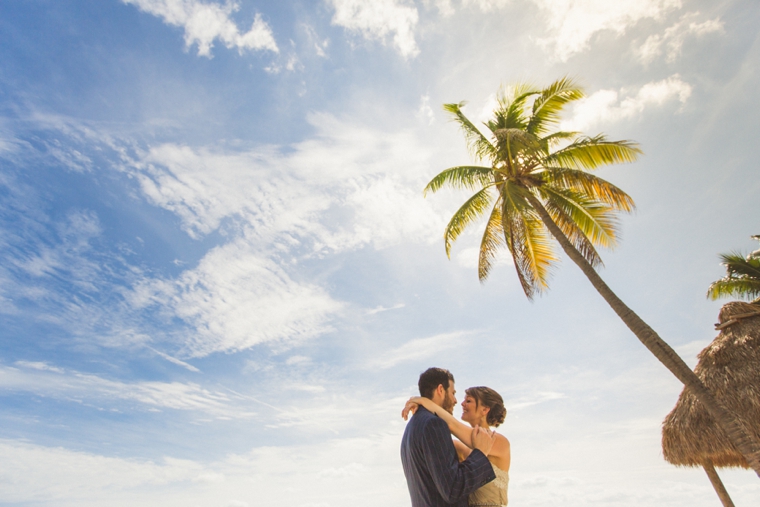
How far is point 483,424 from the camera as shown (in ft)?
11.9

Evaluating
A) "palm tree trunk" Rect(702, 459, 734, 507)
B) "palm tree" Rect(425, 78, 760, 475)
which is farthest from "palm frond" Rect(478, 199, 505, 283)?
"palm tree trunk" Rect(702, 459, 734, 507)

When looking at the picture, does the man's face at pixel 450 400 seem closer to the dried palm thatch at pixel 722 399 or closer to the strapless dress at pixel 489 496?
the strapless dress at pixel 489 496

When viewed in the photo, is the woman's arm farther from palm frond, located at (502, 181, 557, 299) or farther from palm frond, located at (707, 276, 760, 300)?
palm frond, located at (707, 276, 760, 300)

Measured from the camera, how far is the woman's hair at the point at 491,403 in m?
3.65

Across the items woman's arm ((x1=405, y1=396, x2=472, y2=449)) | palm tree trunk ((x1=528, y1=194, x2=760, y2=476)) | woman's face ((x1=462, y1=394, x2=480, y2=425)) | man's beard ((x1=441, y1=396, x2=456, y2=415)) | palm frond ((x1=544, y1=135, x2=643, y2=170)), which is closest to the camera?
woman's arm ((x1=405, y1=396, x2=472, y2=449))

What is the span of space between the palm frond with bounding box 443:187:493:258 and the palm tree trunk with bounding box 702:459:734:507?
937cm

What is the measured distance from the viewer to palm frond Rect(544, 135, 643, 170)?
10781mm

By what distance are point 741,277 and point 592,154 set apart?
8.57 m

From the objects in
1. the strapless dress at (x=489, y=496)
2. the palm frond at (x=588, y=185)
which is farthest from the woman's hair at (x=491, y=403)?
the palm frond at (x=588, y=185)

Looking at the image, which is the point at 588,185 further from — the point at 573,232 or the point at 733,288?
the point at 733,288

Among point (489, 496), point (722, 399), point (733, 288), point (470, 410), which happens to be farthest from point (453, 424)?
point (733, 288)

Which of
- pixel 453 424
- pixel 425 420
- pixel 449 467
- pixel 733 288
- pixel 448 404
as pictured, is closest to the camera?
pixel 449 467

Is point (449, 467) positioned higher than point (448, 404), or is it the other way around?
point (448, 404)

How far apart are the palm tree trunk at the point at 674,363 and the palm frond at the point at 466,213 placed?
7.52ft
